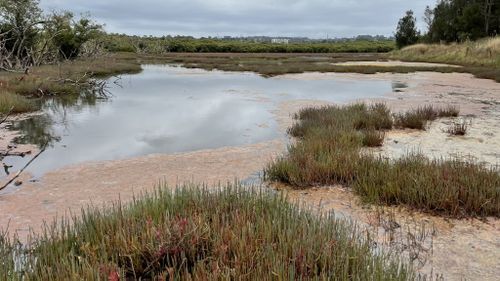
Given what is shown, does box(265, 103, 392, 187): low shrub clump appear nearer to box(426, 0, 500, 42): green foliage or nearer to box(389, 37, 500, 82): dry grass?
box(389, 37, 500, 82): dry grass

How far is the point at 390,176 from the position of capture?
6.53m

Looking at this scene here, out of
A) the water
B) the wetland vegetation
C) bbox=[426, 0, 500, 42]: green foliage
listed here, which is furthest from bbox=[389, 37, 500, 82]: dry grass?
the wetland vegetation

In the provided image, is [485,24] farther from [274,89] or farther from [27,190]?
[27,190]

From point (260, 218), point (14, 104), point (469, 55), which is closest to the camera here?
point (260, 218)

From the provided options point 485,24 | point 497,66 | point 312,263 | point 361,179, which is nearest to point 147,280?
point 312,263

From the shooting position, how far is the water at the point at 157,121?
10.4m

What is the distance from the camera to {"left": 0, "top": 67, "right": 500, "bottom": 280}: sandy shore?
4695mm

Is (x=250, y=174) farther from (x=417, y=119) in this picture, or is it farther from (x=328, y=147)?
(x=417, y=119)

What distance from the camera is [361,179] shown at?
688cm

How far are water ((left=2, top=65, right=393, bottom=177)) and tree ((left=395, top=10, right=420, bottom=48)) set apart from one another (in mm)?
43928

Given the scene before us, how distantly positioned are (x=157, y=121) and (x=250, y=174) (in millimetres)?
7002

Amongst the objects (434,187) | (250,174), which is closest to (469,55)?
(250,174)

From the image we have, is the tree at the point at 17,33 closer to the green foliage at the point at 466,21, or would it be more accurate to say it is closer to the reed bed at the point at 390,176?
the reed bed at the point at 390,176

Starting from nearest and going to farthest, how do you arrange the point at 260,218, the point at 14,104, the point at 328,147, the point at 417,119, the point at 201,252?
the point at 201,252 < the point at 260,218 < the point at 328,147 < the point at 417,119 < the point at 14,104
